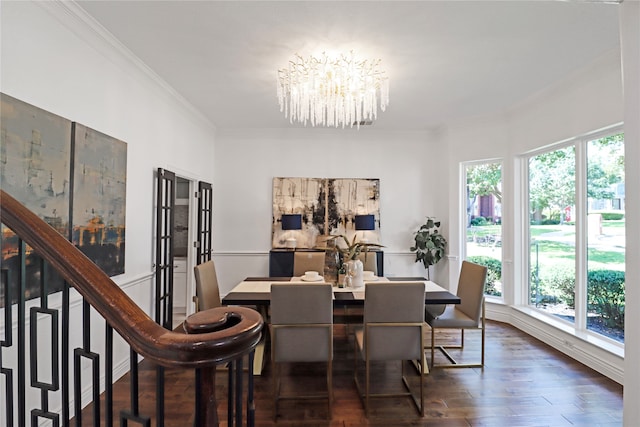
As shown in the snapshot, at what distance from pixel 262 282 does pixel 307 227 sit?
1.89m

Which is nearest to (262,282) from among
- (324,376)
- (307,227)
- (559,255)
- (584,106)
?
(324,376)

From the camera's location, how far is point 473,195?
195 inches

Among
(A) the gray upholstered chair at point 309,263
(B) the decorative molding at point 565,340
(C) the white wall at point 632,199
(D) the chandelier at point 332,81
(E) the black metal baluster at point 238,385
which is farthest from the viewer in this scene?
(A) the gray upholstered chair at point 309,263

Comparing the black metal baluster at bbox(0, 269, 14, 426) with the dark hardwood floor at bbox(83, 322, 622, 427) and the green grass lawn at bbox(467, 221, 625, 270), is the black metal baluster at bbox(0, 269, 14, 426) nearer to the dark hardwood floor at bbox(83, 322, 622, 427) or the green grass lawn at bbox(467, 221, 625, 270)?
the dark hardwood floor at bbox(83, 322, 622, 427)

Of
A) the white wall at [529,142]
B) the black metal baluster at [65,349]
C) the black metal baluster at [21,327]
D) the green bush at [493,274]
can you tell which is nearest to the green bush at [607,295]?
the white wall at [529,142]

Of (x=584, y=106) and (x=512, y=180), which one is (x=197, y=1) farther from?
(x=512, y=180)

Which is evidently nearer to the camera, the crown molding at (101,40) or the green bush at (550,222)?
the crown molding at (101,40)

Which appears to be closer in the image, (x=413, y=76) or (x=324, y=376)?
(x=324, y=376)

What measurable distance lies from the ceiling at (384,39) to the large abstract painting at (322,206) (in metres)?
1.90

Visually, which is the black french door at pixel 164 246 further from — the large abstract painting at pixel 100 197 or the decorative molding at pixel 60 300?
the large abstract painting at pixel 100 197

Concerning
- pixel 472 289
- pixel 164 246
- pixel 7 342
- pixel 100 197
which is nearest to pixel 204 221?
pixel 164 246

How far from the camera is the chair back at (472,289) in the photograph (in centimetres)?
308

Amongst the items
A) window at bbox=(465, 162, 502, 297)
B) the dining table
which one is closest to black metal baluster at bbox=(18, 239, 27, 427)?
the dining table

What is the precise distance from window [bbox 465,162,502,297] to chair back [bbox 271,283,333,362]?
10.9 feet
